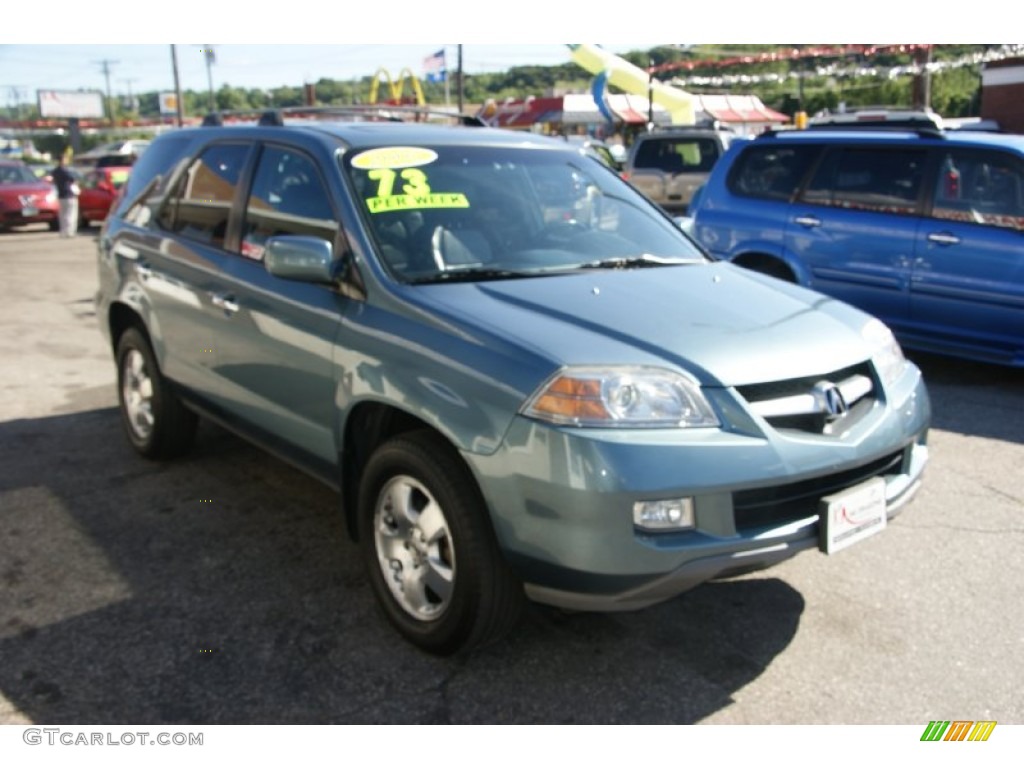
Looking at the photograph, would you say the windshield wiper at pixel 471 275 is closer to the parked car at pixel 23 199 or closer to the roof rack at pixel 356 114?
the roof rack at pixel 356 114

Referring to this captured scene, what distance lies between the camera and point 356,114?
5.21m

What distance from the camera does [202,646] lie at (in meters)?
3.30

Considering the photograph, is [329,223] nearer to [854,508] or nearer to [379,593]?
[379,593]

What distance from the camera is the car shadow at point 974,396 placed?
577 cm

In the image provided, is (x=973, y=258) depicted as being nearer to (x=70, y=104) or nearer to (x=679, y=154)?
(x=679, y=154)

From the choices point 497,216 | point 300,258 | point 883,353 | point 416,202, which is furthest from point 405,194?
point 883,353

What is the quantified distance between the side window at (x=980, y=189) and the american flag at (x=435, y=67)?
31.9 meters

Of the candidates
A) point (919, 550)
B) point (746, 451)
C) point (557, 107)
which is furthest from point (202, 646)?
point (557, 107)

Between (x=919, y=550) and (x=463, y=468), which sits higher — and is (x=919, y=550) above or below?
below

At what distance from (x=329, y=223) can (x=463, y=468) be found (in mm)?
1254

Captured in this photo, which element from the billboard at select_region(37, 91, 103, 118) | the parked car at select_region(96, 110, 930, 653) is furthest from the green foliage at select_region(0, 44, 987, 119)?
the billboard at select_region(37, 91, 103, 118)

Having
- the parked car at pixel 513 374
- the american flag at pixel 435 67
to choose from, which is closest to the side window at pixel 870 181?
the parked car at pixel 513 374

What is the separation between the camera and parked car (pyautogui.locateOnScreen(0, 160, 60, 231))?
64.2 feet

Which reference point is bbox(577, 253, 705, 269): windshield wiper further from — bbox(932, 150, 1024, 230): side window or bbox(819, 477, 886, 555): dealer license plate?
bbox(932, 150, 1024, 230): side window
